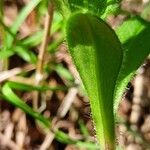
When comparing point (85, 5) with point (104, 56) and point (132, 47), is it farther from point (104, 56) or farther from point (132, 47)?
point (132, 47)

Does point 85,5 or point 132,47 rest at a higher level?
point 85,5

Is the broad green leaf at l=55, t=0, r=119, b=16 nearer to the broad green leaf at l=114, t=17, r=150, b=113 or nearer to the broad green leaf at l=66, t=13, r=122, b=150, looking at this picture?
the broad green leaf at l=66, t=13, r=122, b=150

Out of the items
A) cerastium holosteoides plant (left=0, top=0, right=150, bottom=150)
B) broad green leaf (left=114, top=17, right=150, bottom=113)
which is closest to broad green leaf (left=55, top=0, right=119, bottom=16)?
cerastium holosteoides plant (left=0, top=0, right=150, bottom=150)

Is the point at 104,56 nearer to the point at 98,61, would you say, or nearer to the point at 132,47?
the point at 98,61

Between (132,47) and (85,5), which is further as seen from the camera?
(132,47)

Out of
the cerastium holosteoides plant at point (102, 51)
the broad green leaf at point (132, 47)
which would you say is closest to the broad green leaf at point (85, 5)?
the cerastium holosteoides plant at point (102, 51)

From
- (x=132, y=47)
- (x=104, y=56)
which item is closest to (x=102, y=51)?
(x=104, y=56)

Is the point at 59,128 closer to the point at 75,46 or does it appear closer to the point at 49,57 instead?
the point at 49,57

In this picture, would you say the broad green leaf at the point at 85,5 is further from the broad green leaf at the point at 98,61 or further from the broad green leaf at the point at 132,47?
the broad green leaf at the point at 132,47
